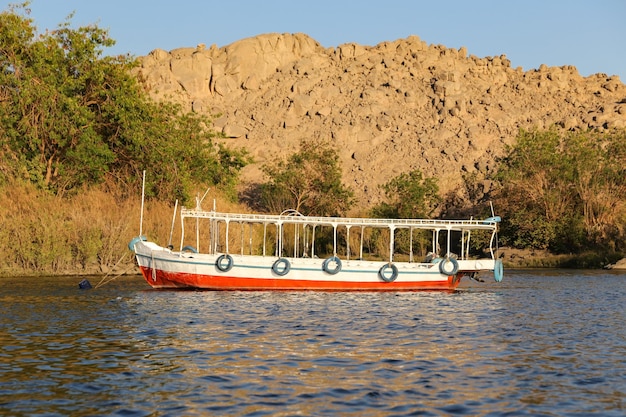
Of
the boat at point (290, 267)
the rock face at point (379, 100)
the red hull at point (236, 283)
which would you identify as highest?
the rock face at point (379, 100)

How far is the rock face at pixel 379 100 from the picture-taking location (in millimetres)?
114875

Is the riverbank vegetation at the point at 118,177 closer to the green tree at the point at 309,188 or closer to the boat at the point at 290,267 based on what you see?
the green tree at the point at 309,188

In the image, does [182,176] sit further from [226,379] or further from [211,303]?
[226,379]

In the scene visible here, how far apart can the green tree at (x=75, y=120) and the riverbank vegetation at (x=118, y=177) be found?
9 centimetres

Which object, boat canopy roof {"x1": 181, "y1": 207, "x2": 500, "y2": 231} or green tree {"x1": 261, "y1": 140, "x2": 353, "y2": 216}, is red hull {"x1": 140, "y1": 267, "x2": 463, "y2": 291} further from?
green tree {"x1": 261, "y1": 140, "x2": 353, "y2": 216}

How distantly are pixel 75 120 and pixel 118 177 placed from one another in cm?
532

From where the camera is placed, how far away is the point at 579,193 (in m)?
72.1

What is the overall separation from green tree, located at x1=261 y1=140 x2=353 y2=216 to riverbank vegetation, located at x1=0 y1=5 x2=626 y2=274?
1.07ft

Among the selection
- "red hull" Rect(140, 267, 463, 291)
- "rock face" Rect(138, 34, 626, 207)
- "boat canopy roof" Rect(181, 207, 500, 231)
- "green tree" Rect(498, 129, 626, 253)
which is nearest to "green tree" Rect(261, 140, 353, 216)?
"green tree" Rect(498, 129, 626, 253)

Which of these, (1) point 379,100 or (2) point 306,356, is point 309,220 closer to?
(2) point 306,356

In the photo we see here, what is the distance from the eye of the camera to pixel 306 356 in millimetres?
20391

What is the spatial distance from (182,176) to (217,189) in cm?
785

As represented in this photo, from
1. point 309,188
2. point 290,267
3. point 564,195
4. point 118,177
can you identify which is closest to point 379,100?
Answer: point 309,188

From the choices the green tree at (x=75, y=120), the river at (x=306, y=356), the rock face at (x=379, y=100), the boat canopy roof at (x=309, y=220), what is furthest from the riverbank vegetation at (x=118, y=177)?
the rock face at (x=379, y=100)
